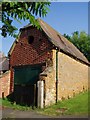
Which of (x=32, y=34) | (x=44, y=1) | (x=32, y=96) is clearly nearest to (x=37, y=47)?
(x=32, y=34)

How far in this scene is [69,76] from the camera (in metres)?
23.2

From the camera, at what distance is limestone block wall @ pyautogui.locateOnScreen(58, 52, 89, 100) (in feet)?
69.2

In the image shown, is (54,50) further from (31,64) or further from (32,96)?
(32,96)

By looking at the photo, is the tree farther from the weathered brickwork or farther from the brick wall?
the weathered brickwork

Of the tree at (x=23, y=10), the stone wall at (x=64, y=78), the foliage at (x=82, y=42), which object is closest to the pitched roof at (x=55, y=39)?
the stone wall at (x=64, y=78)

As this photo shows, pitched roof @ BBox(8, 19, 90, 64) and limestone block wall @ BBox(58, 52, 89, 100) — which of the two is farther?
pitched roof @ BBox(8, 19, 90, 64)

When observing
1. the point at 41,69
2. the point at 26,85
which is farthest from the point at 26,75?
the point at 26,85

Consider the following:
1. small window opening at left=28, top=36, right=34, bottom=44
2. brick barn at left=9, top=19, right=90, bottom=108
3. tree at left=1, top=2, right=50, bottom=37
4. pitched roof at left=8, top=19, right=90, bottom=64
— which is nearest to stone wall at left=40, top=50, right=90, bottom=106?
brick barn at left=9, top=19, right=90, bottom=108

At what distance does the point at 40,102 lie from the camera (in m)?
17.5

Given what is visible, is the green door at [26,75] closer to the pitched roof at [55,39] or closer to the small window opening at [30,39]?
the small window opening at [30,39]

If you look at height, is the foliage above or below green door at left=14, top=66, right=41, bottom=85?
above

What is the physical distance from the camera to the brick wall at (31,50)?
831 inches

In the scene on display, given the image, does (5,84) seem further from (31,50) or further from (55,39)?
(55,39)

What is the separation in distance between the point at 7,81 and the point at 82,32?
44.5 metres
